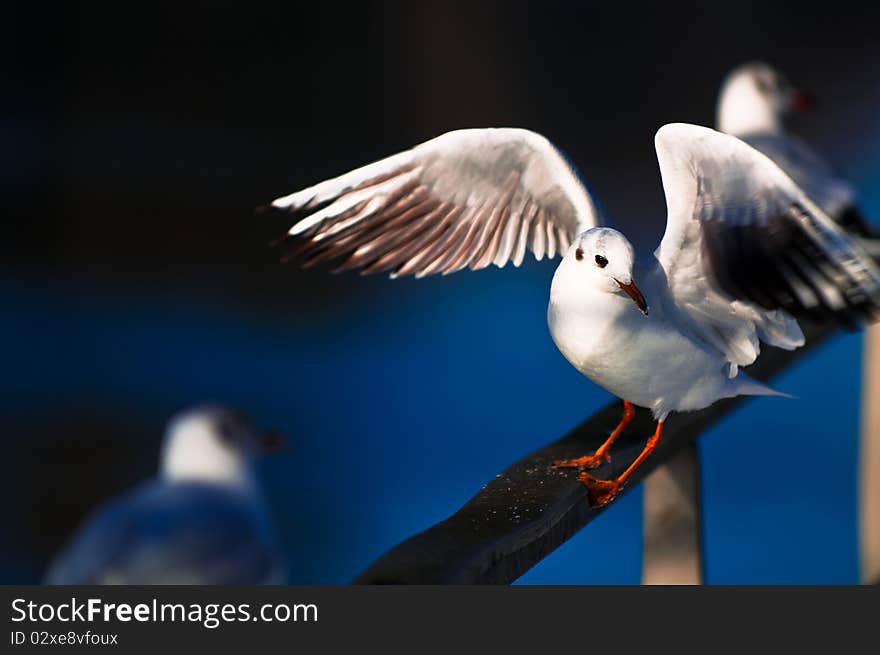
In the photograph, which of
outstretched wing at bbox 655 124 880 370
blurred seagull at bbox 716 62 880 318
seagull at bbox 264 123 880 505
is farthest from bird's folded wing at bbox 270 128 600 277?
blurred seagull at bbox 716 62 880 318

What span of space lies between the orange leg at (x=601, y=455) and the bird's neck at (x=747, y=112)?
80.2 inches

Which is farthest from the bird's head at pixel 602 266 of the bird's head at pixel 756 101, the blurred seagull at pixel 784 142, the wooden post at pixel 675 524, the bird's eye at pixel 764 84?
the bird's eye at pixel 764 84

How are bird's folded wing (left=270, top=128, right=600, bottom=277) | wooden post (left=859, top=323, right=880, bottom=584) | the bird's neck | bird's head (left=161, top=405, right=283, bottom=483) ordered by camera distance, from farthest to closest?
the bird's neck → wooden post (left=859, top=323, right=880, bottom=584) → bird's head (left=161, top=405, right=283, bottom=483) → bird's folded wing (left=270, top=128, right=600, bottom=277)

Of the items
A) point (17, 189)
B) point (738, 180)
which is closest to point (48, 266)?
point (17, 189)

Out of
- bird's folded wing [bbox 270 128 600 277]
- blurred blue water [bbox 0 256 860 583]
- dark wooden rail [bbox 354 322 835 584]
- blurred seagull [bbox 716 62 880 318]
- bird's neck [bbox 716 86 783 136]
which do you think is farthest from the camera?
blurred blue water [bbox 0 256 860 583]

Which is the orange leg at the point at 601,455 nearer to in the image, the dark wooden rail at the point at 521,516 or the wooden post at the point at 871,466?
the dark wooden rail at the point at 521,516

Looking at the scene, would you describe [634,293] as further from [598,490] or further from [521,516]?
[521,516]

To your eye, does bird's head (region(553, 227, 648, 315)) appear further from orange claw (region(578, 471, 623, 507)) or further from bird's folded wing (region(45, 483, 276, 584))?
bird's folded wing (region(45, 483, 276, 584))

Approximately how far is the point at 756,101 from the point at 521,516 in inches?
101

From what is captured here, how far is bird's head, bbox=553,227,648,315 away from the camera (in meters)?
1.34

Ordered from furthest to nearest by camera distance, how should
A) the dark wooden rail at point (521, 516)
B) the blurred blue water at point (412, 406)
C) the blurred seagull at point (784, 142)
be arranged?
the blurred blue water at point (412, 406)
the blurred seagull at point (784, 142)
the dark wooden rail at point (521, 516)

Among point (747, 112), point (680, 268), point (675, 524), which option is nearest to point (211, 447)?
point (675, 524)

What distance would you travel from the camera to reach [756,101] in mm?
3484

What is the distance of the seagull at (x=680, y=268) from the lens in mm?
1387
